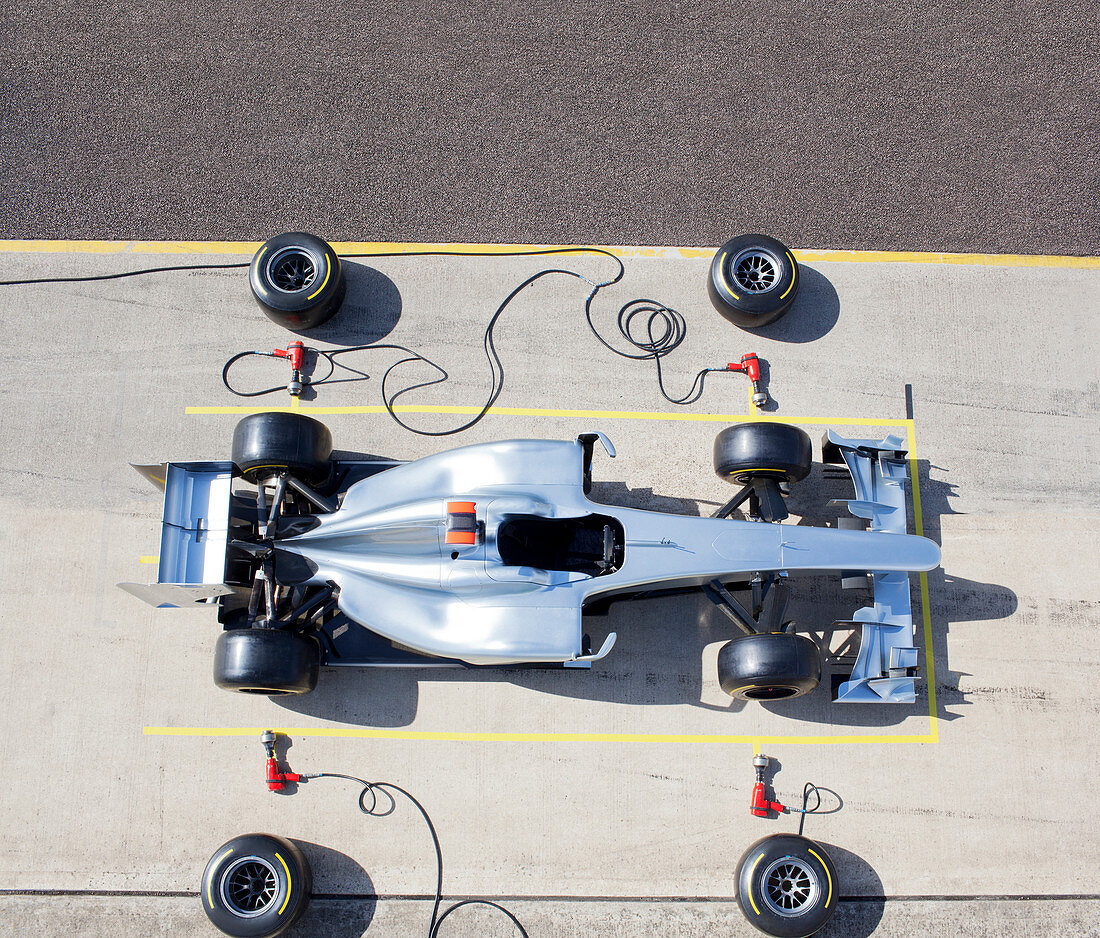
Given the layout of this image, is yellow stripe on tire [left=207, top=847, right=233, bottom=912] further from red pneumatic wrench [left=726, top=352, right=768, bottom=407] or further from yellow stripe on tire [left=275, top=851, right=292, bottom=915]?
red pneumatic wrench [left=726, top=352, right=768, bottom=407]

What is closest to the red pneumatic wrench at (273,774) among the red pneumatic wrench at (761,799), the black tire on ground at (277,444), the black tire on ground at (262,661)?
the red pneumatic wrench at (761,799)

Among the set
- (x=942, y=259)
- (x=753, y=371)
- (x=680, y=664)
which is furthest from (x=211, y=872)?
(x=942, y=259)

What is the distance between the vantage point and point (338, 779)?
19.6 ft

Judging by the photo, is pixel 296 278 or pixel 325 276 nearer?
pixel 325 276

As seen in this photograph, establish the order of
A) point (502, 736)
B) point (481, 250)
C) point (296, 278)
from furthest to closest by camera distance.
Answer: point (481, 250)
point (296, 278)
point (502, 736)

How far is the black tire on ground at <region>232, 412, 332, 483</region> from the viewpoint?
18.3 feet

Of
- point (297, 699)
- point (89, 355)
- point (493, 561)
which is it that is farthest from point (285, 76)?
point (297, 699)

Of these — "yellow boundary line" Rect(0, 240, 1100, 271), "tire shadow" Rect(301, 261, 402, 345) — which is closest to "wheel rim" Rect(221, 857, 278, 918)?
"tire shadow" Rect(301, 261, 402, 345)

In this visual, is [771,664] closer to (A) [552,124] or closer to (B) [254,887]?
(B) [254,887]

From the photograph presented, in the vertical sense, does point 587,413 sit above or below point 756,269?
below

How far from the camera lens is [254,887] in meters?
5.57

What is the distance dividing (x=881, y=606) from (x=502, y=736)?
312 centimetres

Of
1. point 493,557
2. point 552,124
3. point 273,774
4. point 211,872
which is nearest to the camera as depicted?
point 493,557

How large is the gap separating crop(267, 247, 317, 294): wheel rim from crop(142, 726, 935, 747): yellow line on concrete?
364 cm
